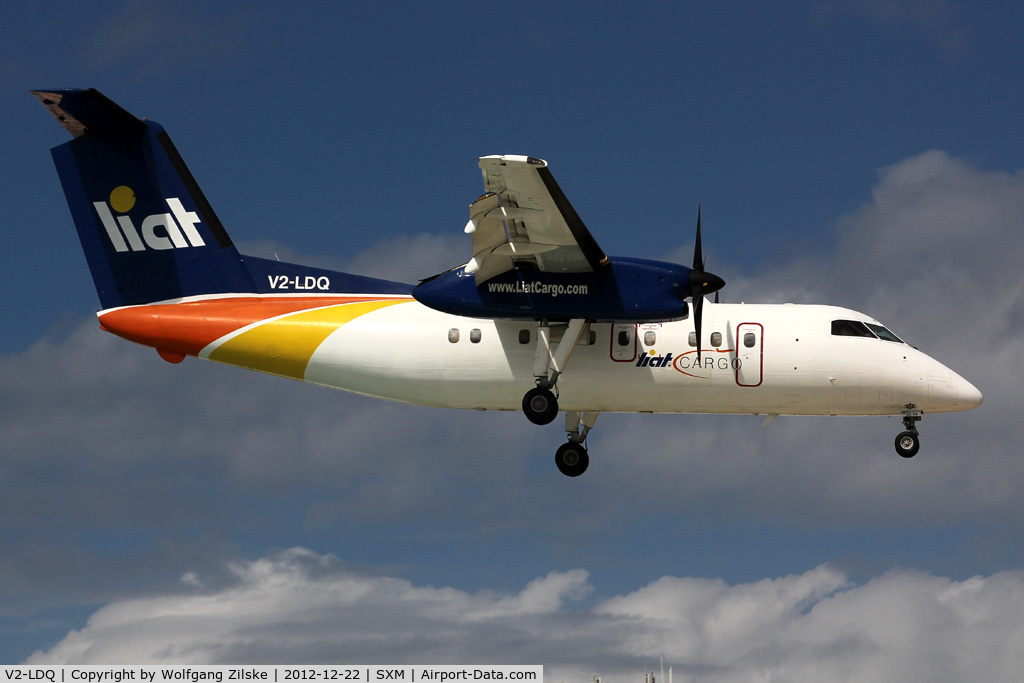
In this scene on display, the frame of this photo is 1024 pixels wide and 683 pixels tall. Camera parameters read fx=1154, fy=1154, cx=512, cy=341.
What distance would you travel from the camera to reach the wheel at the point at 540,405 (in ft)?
71.5

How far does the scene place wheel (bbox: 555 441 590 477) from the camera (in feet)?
78.4

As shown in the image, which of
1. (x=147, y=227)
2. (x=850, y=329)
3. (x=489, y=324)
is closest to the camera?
(x=489, y=324)

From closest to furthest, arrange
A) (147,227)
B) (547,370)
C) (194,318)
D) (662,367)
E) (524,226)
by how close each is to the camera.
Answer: (524,226) → (547,370) → (662,367) → (194,318) → (147,227)

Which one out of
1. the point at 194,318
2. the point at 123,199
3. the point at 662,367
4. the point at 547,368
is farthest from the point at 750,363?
the point at 123,199

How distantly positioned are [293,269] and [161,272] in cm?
276

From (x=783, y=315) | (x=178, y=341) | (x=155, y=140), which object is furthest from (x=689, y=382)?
(x=155, y=140)

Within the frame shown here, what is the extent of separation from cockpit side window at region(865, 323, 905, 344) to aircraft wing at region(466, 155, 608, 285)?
5873 millimetres

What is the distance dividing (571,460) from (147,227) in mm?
10194

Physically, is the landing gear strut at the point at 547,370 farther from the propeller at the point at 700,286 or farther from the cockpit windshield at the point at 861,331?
the cockpit windshield at the point at 861,331

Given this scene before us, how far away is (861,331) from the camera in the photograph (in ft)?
75.3

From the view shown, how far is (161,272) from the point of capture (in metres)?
24.0

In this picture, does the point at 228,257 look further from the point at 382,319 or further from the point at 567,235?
the point at 567,235

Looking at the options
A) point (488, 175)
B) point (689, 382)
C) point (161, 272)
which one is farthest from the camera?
point (161, 272)

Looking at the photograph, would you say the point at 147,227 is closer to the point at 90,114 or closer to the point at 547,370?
the point at 90,114
